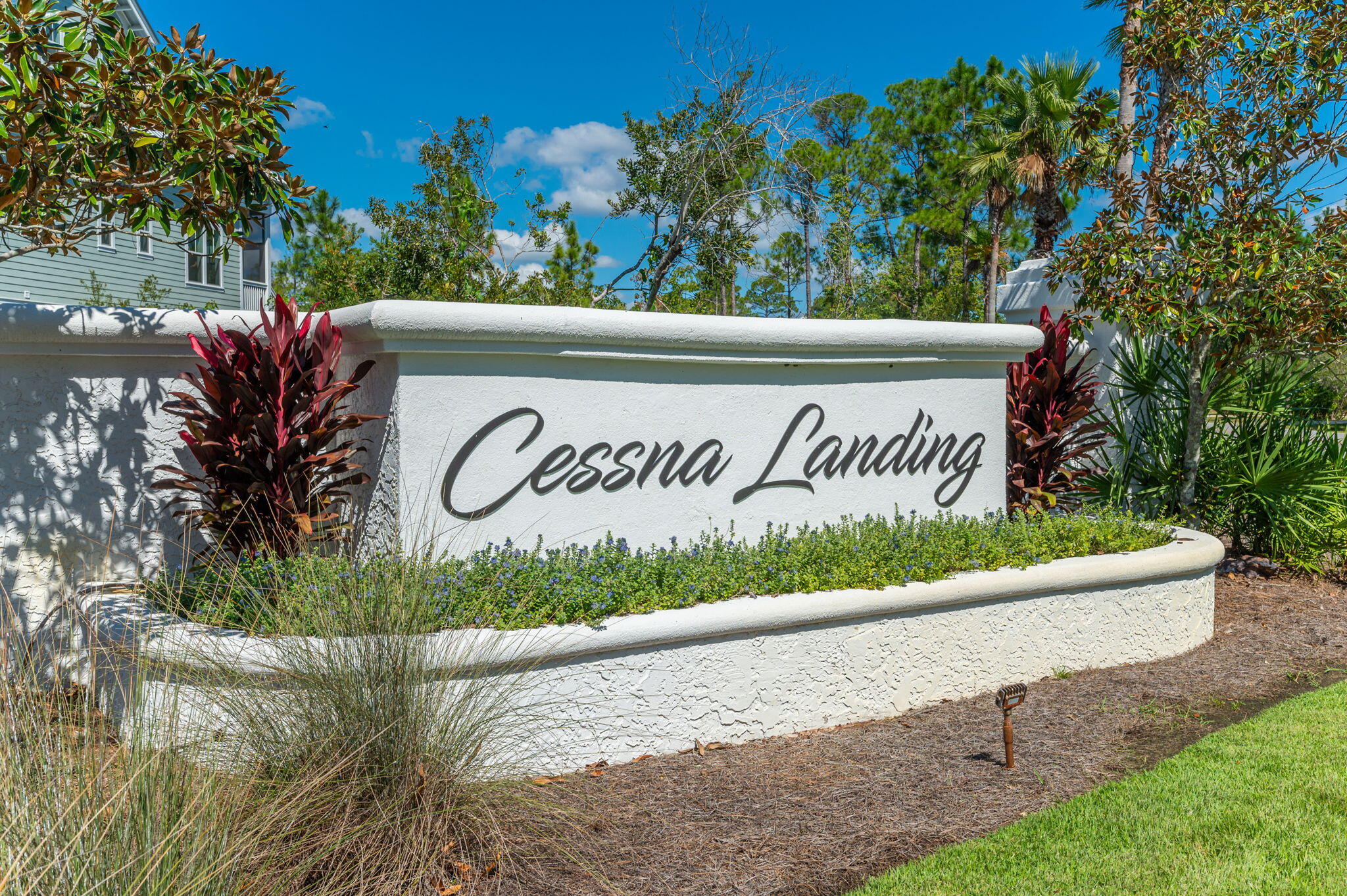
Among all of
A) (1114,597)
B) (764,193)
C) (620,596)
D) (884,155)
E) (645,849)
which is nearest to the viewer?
(645,849)

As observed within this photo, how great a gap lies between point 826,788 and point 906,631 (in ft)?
4.69

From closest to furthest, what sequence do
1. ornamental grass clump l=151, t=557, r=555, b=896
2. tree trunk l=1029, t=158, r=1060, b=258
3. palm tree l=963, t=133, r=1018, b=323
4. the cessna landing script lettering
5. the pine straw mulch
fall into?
ornamental grass clump l=151, t=557, r=555, b=896, the pine straw mulch, the cessna landing script lettering, tree trunk l=1029, t=158, r=1060, b=258, palm tree l=963, t=133, r=1018, b=323

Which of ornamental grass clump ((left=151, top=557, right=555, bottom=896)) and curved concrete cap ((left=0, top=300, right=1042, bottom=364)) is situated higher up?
curved concrete cap ((left=0, top=300, right=1042, bottom=364))

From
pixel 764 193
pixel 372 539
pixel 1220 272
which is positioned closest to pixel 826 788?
pixel 372 539

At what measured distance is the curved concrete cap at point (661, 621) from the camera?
4.13 m

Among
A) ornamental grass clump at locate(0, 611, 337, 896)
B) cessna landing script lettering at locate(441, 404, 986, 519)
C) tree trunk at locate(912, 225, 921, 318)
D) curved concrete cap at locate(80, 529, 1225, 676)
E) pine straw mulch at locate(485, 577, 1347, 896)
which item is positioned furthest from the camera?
tree trunk at locate(912, 225, 921, 318)

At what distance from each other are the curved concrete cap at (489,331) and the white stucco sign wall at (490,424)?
0.5 inches

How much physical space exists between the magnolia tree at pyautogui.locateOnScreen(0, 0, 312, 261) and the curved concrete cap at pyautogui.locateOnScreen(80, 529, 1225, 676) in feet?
7.18

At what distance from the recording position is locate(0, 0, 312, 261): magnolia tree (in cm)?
481

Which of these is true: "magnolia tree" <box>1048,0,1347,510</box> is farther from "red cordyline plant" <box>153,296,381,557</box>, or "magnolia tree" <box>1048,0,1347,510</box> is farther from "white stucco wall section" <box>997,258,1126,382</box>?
"red cordyline plant" <box>153,296,381,557</box>

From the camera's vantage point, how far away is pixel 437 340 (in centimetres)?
524

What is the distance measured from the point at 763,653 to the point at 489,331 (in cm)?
244

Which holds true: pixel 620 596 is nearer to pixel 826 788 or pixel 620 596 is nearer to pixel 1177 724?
pixel 826 788

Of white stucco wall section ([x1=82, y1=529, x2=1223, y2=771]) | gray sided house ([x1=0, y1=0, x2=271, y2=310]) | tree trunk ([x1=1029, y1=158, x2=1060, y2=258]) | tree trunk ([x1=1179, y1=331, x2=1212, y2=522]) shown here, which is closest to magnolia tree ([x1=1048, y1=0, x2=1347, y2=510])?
tree trunk ([x1=1179, y1=331, x2=1212, y2=522])
